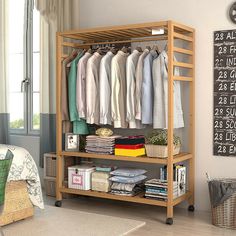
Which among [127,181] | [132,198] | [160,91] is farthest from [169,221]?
[160,91]

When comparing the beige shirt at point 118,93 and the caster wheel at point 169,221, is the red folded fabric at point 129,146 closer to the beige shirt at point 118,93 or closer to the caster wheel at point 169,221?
the beige shirt at point 118,93

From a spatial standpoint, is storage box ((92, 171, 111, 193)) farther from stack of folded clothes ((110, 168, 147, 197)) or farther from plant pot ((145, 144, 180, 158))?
plant pot ((145, 144, 180, 158))

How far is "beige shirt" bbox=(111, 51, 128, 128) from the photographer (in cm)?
450

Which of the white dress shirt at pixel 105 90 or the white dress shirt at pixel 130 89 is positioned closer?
the white dress shirt at pixel 130 89

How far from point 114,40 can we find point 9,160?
2316 millimetres

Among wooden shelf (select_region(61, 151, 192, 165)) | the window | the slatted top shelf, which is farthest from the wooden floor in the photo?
the slatted top shelf

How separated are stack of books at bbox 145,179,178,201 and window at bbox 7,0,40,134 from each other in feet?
7.10

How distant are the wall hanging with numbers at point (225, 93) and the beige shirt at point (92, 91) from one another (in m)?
1.17

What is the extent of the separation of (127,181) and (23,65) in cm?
248

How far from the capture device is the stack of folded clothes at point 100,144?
4531mm

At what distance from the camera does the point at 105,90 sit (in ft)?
15.0

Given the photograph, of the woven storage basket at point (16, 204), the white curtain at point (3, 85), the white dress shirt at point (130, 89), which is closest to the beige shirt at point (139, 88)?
the white dress shirt at point (130, 89)

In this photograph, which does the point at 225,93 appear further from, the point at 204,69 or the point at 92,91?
the point at 92,91

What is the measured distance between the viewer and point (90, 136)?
4664mm
